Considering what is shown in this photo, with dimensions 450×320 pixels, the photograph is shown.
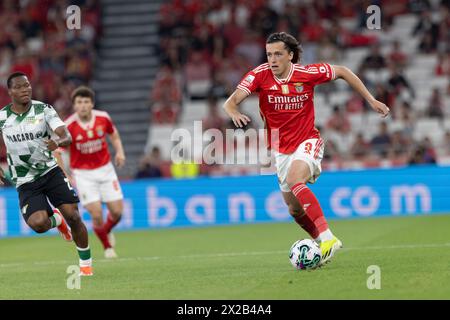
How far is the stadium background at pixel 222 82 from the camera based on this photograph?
2222 centimetres

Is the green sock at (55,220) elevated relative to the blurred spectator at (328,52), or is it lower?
lower

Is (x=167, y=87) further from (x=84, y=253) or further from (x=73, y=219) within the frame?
(x=73, y=219)

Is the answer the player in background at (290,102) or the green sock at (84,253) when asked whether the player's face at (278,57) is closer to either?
the player in background at (290,102)

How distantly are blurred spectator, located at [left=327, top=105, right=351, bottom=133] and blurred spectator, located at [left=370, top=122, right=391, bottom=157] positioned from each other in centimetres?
106

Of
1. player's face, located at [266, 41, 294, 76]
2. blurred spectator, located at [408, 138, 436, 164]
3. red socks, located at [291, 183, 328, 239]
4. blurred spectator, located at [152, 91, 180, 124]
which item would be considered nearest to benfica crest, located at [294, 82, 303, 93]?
player's face, located at [266, 41, 294, 76]

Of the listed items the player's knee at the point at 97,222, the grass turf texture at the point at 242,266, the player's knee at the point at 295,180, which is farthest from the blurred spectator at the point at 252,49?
the player's knee at the point at 295,180

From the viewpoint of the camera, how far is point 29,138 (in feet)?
39.3

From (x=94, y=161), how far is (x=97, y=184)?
369 mm

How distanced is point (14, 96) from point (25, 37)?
1836 cm

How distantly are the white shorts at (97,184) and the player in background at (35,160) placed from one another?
4298 mm

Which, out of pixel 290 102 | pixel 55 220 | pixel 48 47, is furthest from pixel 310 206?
pixel 48 47
